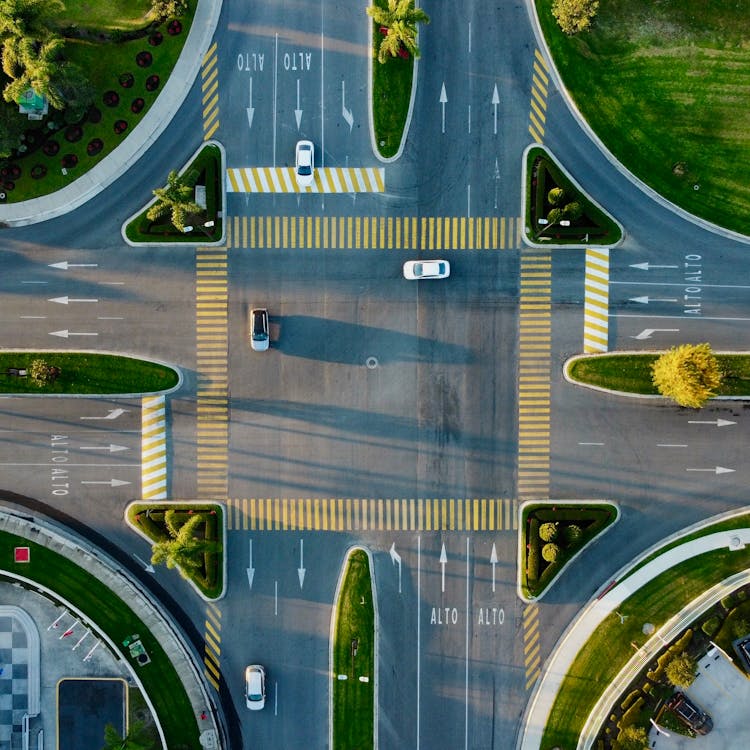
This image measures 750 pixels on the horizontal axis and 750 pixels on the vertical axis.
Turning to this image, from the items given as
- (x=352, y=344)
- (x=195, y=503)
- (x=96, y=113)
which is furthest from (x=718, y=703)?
(x=96, y=113)

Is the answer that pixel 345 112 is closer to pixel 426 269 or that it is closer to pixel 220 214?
pixel 220 214

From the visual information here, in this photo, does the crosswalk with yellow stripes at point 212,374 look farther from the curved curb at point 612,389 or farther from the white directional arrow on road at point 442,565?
the curved curb at point 612,389

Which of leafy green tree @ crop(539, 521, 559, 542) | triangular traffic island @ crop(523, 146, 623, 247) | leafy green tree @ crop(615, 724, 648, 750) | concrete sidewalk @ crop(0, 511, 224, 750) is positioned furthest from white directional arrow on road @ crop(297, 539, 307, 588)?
triangular traffic island @ crop(523, 146, 623, 247)

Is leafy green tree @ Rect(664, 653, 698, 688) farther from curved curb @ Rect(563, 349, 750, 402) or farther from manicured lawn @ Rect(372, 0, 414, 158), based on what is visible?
manicured lawn @ Rect(372, 0, 414, 158)

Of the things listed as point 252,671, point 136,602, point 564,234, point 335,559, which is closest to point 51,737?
point 136,602

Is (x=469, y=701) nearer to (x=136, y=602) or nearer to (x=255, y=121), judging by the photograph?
(x=136, y=602)

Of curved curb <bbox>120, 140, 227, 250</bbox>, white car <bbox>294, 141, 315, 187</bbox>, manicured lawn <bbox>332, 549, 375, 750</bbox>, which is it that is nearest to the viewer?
white car <bbox>294, 141, 315, 187</bbox>
